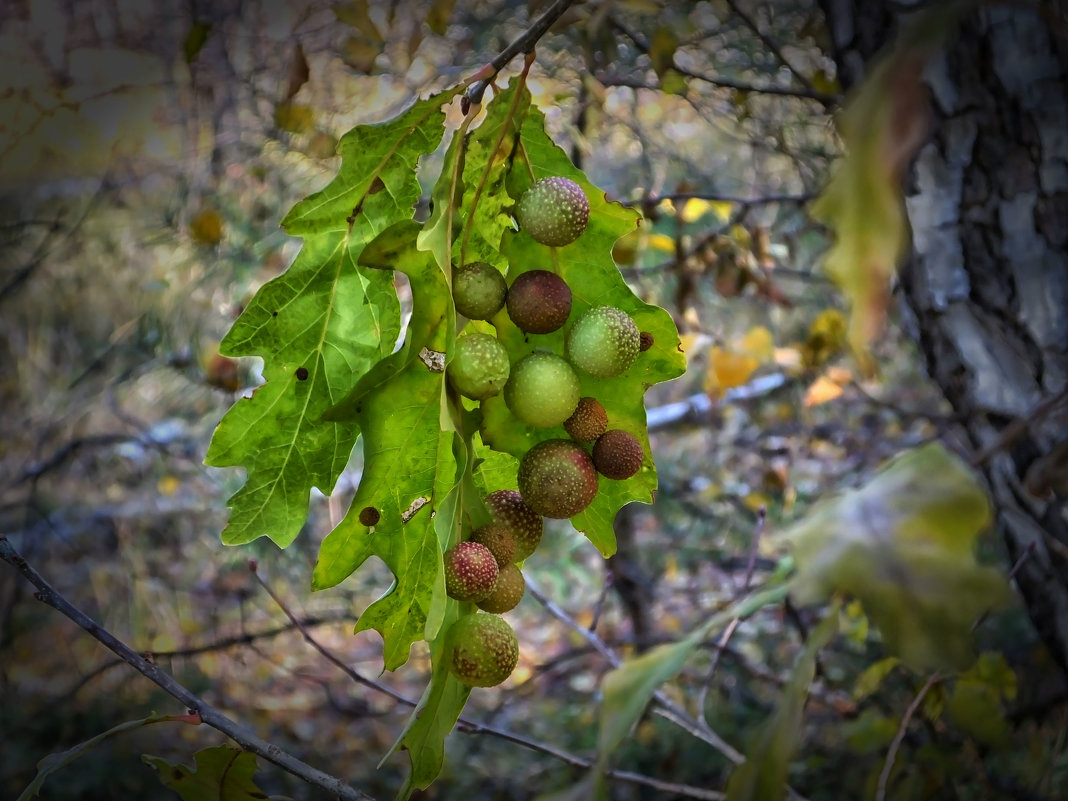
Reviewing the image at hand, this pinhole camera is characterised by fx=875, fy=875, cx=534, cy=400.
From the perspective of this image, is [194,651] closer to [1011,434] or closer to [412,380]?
[412,380]

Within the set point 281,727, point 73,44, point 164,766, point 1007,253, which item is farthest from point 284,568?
point 1007,253

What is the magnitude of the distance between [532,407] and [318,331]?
0.22m

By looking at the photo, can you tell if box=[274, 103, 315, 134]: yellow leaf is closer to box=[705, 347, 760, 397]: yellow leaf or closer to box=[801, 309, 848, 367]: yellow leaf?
box=[705, 347, 760, 397]: yellow leaf

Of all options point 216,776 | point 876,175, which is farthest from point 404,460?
point 876,175

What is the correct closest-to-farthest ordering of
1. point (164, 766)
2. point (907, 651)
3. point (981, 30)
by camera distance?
point (907, 651) < point (164, 766) < point (981, 30)

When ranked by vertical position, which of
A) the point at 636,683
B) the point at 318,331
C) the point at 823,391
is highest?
the point at 823,391

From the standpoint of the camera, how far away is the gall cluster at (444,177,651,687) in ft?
2.19

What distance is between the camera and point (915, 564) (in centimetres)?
44

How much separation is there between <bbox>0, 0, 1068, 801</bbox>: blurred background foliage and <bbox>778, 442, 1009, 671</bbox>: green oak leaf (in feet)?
4.66

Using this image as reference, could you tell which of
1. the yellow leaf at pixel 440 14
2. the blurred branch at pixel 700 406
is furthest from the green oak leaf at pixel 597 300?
the blurred branch at pixel 700 406

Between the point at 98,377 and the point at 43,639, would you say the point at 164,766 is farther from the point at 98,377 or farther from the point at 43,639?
the point at 43,639

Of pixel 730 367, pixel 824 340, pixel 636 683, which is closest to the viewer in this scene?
pixel 636 683

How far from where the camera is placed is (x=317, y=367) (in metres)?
0.78

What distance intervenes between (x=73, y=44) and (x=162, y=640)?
185 centimetres
